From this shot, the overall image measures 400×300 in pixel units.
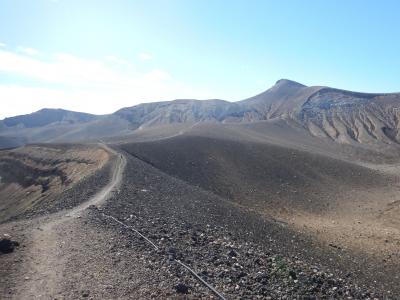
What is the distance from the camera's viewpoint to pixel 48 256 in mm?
16703

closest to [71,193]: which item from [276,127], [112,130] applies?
[276,127]

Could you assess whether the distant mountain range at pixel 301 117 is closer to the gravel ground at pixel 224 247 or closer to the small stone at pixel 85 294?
the gravel ground at pixel 224 247

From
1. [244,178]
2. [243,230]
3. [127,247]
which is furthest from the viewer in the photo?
[244,178]

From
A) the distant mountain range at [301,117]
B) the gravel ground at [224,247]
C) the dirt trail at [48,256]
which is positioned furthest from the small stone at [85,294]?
the distant mountain range at [301,117]

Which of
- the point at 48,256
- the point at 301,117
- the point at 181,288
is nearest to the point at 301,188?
the point at 48,256

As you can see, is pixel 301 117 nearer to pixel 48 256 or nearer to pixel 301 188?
pixel 301 188

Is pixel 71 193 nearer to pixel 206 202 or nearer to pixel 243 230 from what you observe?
pixel 206 202

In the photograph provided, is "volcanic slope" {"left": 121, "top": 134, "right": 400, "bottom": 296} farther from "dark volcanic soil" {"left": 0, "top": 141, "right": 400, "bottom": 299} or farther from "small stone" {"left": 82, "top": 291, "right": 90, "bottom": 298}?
"small stone" {"left": 82, "top": 291, "right": 90, "bottom": 298}

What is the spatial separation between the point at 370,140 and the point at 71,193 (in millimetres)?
99594

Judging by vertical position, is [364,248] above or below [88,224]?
below

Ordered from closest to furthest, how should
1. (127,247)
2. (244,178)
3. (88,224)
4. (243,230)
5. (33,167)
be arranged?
1. (127,247)
2. (88,224)
3. (243,230)
4. (244,178)
5. (33,167)

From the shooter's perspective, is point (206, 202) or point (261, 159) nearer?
point (206, 202)

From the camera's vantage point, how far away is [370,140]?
11281 centimetres

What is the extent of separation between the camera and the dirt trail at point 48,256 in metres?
13.6
